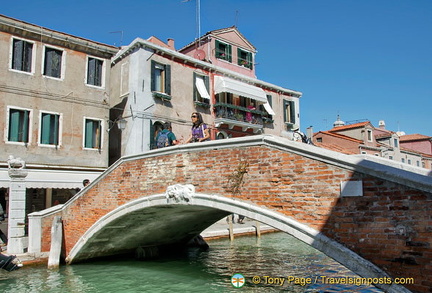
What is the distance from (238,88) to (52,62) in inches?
278

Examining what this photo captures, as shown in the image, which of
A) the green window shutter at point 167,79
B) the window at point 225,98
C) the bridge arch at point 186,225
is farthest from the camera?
the window at point 225,98

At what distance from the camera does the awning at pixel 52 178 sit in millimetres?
10633

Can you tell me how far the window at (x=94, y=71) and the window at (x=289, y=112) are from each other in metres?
9.13

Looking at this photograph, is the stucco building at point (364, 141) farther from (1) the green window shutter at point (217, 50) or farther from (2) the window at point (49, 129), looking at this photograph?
(2) the window at point (49, 129)

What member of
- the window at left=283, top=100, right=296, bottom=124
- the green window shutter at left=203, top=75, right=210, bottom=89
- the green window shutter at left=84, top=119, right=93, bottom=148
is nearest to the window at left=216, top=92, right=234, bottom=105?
the green window shutter at left=203, top=75, right=210, bottom=89

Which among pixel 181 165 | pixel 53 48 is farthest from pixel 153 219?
pixel 53 48

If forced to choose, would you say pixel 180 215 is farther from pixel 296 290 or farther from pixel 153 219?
pixel 296 290

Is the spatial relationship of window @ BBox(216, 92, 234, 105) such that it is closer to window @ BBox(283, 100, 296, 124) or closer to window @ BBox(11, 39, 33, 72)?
window @ BBox(283, 100, 296, 124)

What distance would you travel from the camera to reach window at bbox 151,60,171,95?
13570 millimetres

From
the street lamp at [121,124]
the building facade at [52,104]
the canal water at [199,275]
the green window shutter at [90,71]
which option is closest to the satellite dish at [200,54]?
the building facade at [52,104]

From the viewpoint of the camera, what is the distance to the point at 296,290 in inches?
265

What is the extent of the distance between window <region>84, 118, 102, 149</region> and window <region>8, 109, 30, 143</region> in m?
1.76

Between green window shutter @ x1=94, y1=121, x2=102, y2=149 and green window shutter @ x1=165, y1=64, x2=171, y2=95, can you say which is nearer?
green window shutter @ x1=94, y1=121, x2=102, y2=149

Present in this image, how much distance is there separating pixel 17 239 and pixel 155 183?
4011 mm
